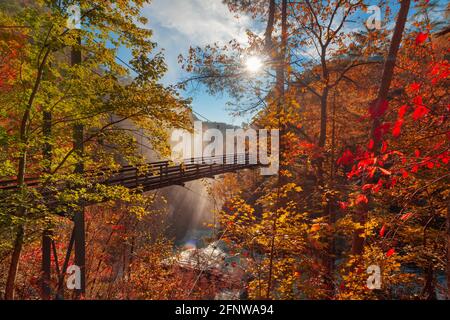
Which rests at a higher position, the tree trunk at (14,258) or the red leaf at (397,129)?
the red leaf at (397,129)

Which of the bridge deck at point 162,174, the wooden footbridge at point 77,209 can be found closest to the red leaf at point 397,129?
the wooden footbridge at point 77,209

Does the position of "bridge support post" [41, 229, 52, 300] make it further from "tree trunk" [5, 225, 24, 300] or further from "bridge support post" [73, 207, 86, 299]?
"tree trunk" [5, 225, 24, 300]

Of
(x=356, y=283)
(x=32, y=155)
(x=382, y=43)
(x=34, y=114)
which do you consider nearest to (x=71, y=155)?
(x=32, y=155)

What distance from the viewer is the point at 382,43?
21.4 ft

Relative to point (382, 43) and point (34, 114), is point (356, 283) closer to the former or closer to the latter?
point (382, 43)

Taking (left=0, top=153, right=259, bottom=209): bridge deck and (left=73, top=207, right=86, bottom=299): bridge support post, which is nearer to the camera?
(left=73, top=207, right=86, bottom=299): bridge support post

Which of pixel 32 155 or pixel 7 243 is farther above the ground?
pixel 32 155

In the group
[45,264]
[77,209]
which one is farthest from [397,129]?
[45,264]

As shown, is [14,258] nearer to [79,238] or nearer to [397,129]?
[79,238]

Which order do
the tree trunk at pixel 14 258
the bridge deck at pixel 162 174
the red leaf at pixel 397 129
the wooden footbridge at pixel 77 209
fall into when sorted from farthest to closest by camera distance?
1. the bridge deck at pixel 162 174
2. the wooden footbridge at pixel 77 209
3. the tree trunk at pixel 14 258
4. the red leaf at pixel 397 129

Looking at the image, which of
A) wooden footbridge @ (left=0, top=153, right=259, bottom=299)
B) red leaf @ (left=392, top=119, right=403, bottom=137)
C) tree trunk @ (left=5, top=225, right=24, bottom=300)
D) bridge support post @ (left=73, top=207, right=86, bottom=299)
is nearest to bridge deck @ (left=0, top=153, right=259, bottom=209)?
wooden footbridge @ (left=0, top=153, right=259, bottom=299)

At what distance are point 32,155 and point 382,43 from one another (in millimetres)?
9203

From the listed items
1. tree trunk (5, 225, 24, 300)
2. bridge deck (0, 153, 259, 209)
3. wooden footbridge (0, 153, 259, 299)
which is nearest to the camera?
tree trunk (5, 225, 24, 300)

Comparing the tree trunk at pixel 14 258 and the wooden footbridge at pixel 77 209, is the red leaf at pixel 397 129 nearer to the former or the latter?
the wooden footbridge at pixel 77 209
